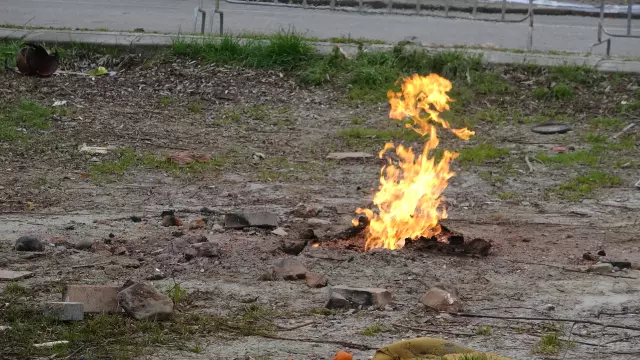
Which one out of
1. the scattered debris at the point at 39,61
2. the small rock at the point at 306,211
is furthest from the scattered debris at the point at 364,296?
the scattered debris at the point at 39,61

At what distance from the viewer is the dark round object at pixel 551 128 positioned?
35.6 feet

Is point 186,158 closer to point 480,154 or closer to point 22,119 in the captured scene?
point 22,119

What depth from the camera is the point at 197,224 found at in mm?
8000

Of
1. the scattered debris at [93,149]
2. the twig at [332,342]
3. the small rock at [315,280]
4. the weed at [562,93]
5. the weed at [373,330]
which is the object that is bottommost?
the twig at [332,342]

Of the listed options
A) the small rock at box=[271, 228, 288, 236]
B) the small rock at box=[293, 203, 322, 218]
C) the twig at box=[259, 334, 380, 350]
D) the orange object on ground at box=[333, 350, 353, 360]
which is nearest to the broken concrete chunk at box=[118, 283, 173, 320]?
the twig at box=[259, 334, 380, 350]

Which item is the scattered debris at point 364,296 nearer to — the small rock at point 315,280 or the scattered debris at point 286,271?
the small rock at point 315,280

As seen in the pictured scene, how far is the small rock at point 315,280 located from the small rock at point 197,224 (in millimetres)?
1434

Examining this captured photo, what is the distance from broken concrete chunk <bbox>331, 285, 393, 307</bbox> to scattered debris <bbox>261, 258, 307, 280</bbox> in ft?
1.51

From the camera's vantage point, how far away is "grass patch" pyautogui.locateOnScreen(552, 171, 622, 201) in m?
9.16

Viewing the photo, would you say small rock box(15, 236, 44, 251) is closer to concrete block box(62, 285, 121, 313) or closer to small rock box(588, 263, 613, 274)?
concrete block box(62, 285, 121, 313)

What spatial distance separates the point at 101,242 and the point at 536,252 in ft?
10.6

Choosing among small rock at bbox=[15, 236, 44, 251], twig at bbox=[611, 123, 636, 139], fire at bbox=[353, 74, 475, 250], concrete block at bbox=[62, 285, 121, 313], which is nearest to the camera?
concrete block at bbox=[62, 285, 121, 313]

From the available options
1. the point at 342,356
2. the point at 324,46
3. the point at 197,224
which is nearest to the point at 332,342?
the point at 342,356

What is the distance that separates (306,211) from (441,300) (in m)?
2.36
